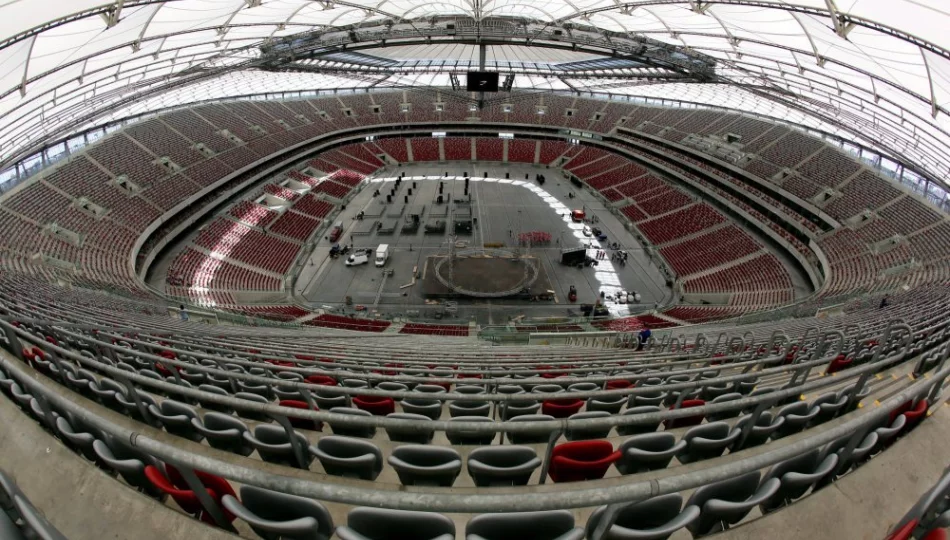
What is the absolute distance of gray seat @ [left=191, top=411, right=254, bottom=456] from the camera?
3631 mm

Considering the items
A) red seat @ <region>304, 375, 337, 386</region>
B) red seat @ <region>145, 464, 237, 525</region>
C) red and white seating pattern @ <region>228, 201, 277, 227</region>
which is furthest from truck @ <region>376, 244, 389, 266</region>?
red seat @ <region>145, 464, 237, 525</region>

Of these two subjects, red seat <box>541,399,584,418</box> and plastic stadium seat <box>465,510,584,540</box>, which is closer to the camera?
plastic stadium seat <box>465,510,584,540</box>

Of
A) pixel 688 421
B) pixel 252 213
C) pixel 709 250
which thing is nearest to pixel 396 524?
pixel 688 421

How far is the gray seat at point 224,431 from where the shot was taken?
363cm

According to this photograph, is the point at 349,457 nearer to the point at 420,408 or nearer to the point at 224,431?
the point at 224,431

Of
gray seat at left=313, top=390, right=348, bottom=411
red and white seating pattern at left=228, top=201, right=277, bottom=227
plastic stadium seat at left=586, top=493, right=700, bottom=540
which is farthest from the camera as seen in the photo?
red and white seating pattern at left=228, top=201, right=277, bottom=227

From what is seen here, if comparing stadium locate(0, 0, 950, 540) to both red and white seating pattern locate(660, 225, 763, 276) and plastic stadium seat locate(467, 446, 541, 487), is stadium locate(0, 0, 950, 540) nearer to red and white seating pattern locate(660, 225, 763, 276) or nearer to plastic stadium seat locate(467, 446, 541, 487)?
plastic stadium seat locate(467, 446, 541, 487)

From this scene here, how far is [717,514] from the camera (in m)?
2.64

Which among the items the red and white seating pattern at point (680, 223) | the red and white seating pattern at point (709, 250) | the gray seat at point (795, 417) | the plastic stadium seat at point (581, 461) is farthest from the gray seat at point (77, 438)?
the red and white seating pattern at point (680, 223)

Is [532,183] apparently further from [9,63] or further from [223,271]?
[9,63]

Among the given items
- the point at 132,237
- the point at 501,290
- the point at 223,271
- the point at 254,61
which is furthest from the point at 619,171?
the point at 132,237

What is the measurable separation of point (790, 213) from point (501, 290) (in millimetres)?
23769

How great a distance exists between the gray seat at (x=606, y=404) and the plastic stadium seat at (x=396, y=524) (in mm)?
3369

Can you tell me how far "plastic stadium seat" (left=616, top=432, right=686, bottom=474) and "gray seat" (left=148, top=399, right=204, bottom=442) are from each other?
12.1ft
